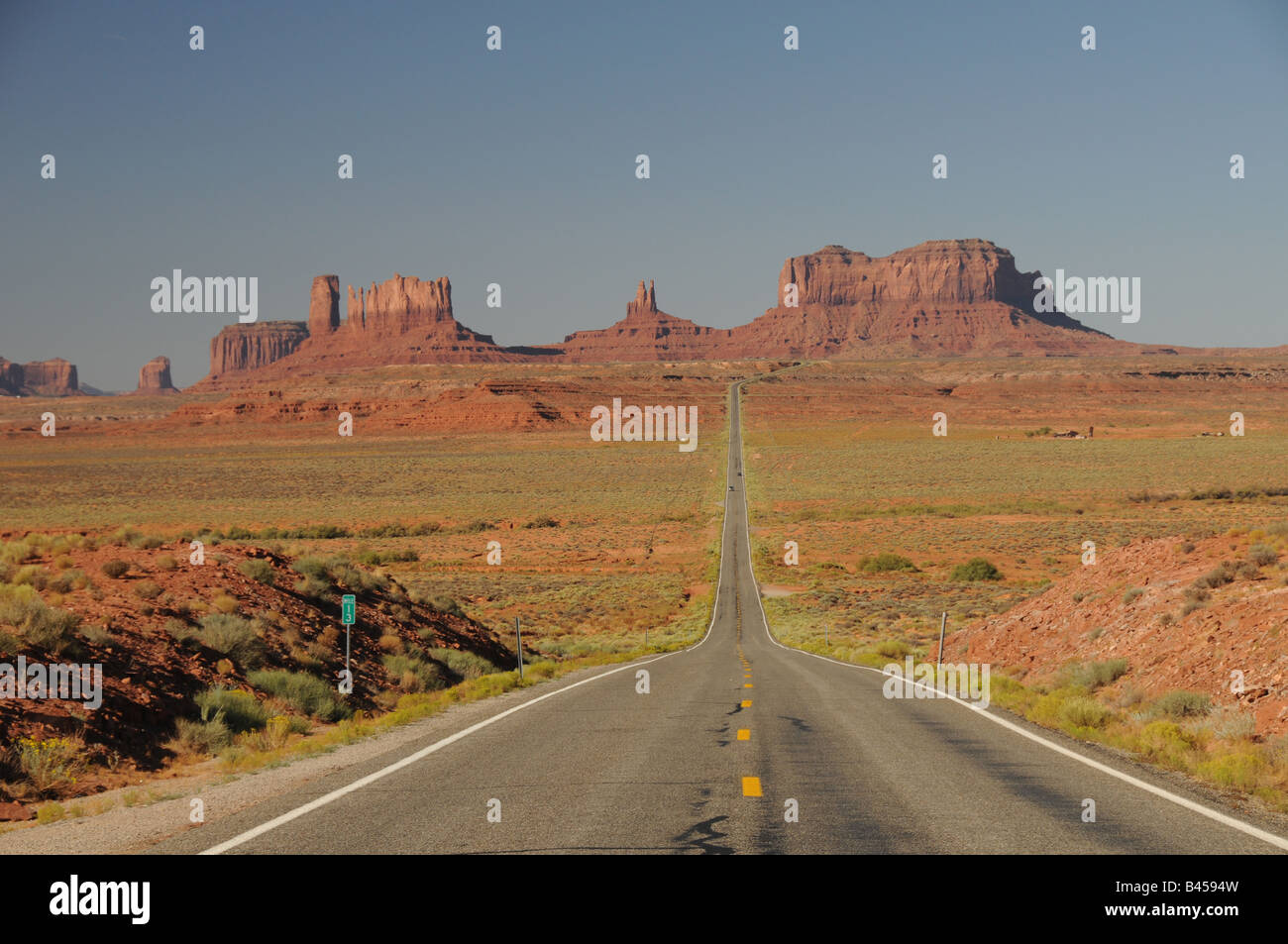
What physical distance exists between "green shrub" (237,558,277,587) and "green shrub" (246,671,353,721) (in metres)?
4.37

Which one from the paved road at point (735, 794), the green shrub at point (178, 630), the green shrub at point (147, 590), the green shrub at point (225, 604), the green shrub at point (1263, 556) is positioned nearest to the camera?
the paved road at point (735, 794)

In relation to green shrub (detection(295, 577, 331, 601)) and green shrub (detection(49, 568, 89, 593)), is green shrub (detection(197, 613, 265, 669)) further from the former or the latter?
green shrub (detection(295, 577, 331, 601))

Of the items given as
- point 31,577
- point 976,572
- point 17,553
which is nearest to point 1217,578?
point 31,577

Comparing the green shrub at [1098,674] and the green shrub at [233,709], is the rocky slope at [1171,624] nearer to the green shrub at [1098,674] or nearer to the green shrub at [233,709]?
the green shrub at [1098,674]

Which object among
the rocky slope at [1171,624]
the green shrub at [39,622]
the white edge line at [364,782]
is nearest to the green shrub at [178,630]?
the green shrub at [39,622]

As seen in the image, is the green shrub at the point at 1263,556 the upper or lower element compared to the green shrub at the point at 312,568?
upper

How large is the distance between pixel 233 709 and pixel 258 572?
6.54 m

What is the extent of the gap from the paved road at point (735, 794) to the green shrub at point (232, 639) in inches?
182

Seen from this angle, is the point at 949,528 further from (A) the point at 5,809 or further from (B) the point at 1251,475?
(A) the point at 5,809

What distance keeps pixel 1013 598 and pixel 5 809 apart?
34.2m

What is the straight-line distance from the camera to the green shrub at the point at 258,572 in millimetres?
18617

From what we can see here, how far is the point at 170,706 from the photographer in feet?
40.0

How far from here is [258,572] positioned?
18812 mm
